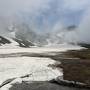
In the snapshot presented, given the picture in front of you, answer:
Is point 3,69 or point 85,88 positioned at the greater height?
point 3,69

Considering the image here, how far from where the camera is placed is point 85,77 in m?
40.1

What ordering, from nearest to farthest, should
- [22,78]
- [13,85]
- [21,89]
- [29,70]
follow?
[21,89], [13,85], [22,78], [29,70]

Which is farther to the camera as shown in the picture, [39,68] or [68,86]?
[39,68]

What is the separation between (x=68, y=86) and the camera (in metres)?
33.6

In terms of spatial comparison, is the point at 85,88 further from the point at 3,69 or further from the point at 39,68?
the point at 3,69

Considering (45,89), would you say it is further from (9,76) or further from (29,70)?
(29,70)

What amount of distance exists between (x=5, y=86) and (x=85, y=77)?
15.5 metres

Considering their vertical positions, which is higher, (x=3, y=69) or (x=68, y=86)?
(x=3, y=69)

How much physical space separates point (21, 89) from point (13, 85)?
2952 millimetres

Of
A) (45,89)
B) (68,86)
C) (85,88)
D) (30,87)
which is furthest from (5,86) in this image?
(85,88)

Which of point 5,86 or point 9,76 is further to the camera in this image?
point 9,76

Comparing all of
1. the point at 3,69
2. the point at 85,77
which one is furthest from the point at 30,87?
the point at 3,69

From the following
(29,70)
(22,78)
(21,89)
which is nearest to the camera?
(21,89)

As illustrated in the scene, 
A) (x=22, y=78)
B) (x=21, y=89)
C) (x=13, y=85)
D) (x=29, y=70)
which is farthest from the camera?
(x=29, y=70)
